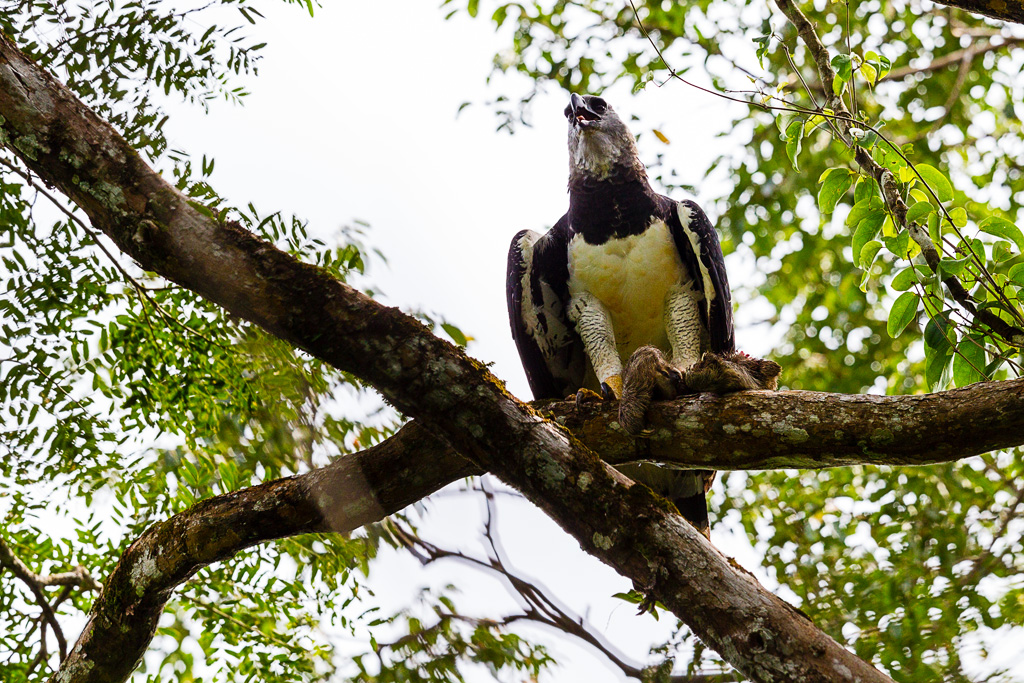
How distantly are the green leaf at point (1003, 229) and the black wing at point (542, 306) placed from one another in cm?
193

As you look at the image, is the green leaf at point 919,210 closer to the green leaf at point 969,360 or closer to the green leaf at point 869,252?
the green leaf at point 869,252

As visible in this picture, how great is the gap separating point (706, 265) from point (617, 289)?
0.43 meters

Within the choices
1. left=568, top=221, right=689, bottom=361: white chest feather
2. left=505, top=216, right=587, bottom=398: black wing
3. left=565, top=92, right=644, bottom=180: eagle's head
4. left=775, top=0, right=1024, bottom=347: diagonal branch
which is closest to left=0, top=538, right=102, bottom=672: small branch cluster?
left=505, top=216, right=587, bottom=398: black wing

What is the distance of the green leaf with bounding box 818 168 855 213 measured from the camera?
10.7ft

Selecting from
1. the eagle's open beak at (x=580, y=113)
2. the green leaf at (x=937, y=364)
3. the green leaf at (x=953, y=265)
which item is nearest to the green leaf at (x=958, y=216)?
the green leaf at (x=953, y=265)

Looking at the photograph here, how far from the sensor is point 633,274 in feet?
13.3

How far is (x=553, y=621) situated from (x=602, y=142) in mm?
2466

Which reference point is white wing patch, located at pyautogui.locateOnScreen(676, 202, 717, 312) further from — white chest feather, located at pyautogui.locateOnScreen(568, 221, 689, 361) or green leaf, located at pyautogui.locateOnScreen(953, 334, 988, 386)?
green leaf, located at pyautogui.locateOnScreen(953, 334, 988, 386)

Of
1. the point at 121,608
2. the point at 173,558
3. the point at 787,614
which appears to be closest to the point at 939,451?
the point at 787,614

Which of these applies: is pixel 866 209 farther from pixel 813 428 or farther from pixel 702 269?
pixel 702 269

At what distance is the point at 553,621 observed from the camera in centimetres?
418

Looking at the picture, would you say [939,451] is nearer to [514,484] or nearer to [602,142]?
[514,484]

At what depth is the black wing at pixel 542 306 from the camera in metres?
4.29

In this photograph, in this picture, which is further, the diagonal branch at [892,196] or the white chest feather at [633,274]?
the white chest feather at [633,274]
